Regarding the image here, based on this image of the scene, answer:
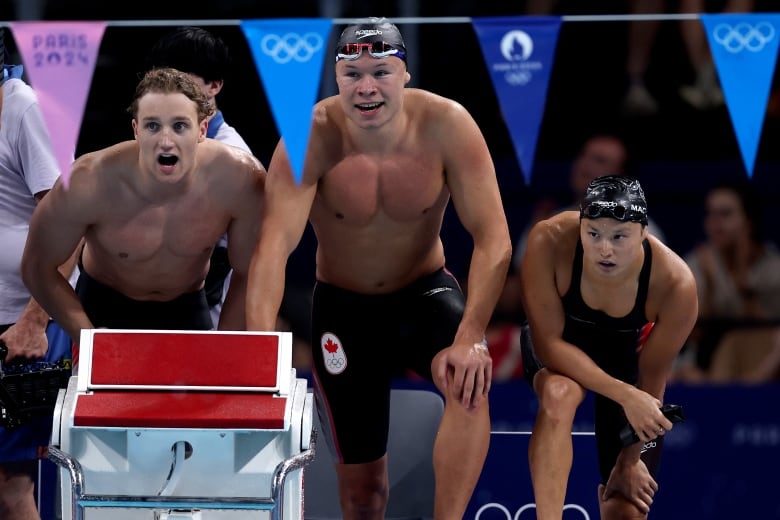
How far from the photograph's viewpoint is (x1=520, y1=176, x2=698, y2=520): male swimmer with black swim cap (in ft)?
12.0

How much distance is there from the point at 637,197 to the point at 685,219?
8.66 feet

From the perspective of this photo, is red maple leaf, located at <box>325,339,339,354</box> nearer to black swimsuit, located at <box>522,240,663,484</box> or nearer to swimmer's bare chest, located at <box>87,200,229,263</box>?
swimmer's bare chest, located at <box>87,200,229,263</box>

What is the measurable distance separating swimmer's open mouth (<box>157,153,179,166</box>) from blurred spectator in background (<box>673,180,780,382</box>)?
306cm

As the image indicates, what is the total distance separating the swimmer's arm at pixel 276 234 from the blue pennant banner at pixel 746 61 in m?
1.56

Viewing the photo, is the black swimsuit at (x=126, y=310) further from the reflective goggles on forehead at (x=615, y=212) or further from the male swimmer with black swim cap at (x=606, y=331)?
the reflective goggles on forehead at (x=615, y=212)

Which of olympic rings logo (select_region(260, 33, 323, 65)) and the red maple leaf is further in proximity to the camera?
olympic rings logo (select_region(260, 33, 323, 65))

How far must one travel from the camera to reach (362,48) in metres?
3.64

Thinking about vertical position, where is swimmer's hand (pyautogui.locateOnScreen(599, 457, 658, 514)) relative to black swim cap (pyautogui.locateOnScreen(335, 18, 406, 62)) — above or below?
below

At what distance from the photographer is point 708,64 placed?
6.57 meters

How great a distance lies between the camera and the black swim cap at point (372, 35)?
366cm

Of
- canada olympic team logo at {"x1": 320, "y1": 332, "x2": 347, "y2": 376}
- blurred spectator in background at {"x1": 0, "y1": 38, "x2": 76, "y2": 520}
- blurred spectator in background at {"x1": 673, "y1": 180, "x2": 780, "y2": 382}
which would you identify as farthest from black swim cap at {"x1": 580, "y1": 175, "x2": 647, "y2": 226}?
blurred spectator in background at {"x1": 673, "y1": 180, "x2": 780, "y2": 382}

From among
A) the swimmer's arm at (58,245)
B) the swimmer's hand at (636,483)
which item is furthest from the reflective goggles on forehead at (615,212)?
the swimmer's arm at (58,245)

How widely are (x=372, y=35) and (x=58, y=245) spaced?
115cm

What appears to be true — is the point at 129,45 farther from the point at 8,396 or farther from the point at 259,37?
the point at 8,396
